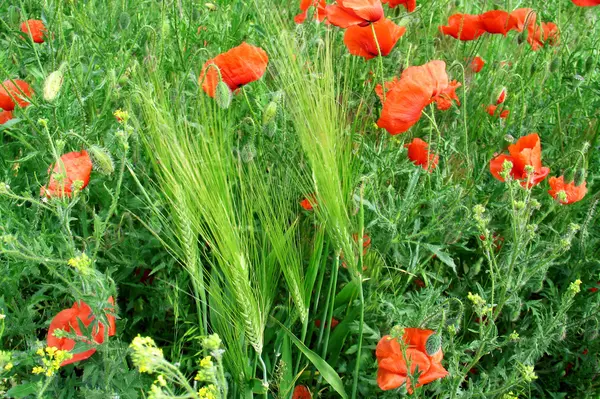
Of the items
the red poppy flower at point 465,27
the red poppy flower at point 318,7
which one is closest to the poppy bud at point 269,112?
the red poppy flower at point 318,7

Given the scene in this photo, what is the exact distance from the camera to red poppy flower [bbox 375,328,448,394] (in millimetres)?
1429

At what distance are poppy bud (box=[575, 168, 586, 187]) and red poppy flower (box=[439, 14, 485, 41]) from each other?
72cm

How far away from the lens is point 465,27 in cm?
224

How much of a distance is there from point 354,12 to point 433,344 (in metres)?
0.91

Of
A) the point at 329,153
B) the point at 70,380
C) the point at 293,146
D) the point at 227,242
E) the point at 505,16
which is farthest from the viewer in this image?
the point at 505,16

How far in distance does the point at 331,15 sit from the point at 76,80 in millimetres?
730

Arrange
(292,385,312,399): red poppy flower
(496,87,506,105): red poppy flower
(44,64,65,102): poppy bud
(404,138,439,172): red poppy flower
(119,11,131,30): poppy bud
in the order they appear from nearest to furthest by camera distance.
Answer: (44,64,65,102): poppy bud → (292,385,312,399): red poppy flower → (404,138,439,172): red poppy flower → (119,11,131,30): poppy bud → (496,87,506,105): red poppy flower

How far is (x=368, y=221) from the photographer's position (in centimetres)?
179

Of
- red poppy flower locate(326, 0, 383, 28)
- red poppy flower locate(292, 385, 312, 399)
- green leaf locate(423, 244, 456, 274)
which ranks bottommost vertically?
red poppy flower locate(292, 385, 312, 399)

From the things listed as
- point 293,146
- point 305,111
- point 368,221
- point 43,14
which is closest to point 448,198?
point 368,221

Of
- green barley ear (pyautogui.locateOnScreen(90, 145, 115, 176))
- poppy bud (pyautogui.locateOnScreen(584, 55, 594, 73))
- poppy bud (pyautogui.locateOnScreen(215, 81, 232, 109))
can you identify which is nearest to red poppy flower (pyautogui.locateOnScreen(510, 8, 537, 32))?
poppy bud (pyautogui.locateOnScreen(584, 55, 594, 73))

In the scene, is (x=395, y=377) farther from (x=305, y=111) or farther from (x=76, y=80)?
(x=76, y=80)

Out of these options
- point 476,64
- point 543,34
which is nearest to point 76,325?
point 476,64

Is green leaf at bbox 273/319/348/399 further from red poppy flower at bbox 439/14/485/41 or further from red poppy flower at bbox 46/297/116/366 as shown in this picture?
red poppy flower at bbox 439/14/485/41
